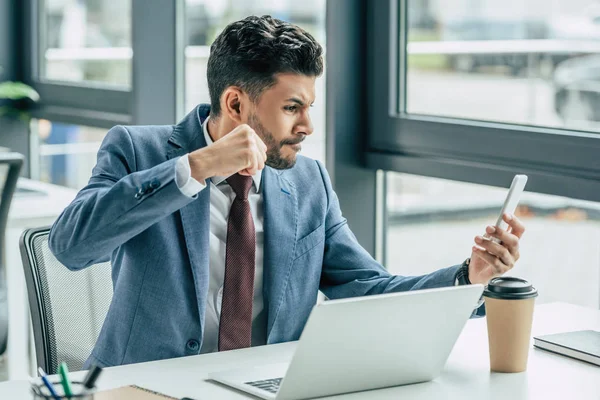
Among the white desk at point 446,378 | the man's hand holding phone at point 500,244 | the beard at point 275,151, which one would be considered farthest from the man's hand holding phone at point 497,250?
the beard at point 275,151

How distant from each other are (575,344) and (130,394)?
2.54ft

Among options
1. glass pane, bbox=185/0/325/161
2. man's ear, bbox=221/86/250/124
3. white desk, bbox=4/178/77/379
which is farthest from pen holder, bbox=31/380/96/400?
white desk, bbox=4/178/77/379

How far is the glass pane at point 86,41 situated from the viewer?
3.99 metres

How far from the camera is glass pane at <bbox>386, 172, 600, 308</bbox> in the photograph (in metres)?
2.45

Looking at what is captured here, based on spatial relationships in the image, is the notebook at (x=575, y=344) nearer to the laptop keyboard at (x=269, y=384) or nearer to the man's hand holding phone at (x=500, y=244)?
the man's hand holding phone at (x=500, y=244)

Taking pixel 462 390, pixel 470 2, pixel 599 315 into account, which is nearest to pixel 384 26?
pixel 470 2

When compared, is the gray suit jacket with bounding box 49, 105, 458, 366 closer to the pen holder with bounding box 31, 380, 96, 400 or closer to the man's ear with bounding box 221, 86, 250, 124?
the man's ear with bounding box 221, 86, 250, 124

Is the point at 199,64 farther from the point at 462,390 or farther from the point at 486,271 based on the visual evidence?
the point at 462,390

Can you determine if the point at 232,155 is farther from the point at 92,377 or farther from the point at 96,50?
the point at 96,50

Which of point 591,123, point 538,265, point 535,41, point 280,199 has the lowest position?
point 538,265

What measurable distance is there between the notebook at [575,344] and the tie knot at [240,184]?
24.0 inches

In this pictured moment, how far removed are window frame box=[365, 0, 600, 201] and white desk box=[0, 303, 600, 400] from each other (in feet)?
2.40

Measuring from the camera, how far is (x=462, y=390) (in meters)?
1.46

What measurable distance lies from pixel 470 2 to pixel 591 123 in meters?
0.51
